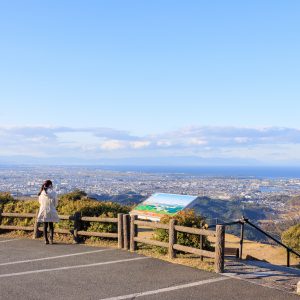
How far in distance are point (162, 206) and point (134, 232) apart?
2.95 m

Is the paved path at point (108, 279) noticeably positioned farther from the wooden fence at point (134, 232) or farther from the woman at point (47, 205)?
the woman at point (47, 205)

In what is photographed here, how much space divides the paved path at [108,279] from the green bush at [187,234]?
43.1 inches

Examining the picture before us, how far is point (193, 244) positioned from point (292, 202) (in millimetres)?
71070

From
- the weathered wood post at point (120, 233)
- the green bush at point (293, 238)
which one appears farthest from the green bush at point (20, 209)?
the green bush at point (293, 238)

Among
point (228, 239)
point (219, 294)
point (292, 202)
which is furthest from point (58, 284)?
point (292, 202)

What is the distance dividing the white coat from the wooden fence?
0.81 metres

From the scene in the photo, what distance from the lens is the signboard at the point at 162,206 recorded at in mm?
15216

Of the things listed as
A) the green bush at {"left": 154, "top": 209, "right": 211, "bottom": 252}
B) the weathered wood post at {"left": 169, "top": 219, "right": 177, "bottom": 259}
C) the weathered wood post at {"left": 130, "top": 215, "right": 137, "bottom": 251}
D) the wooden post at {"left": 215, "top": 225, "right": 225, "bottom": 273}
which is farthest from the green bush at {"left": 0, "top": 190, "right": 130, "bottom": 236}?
the wooden post at {"left": 215, "top": 225, "right": 225, "bottom": 273}

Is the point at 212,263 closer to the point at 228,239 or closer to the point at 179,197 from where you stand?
the point at 179,197

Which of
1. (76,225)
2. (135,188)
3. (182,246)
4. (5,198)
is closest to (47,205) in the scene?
(76,225)

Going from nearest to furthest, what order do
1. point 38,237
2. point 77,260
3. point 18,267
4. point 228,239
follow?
point 18,267, point 77,260, point 38,237, point 228,239

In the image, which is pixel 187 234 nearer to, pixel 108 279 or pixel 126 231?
pixel 126 231

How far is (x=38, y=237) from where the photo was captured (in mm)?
15953

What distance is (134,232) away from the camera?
43.4ft
